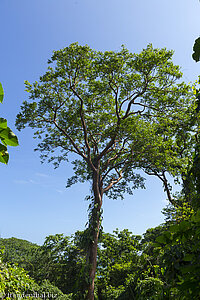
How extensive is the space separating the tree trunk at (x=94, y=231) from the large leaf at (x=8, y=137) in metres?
8.43

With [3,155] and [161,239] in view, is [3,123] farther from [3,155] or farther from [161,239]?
[161,239]

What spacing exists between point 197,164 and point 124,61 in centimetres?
852

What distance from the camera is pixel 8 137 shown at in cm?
83

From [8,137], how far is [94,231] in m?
8.67

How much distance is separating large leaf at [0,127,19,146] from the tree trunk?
843cm

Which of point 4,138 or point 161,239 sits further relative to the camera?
point 161,239

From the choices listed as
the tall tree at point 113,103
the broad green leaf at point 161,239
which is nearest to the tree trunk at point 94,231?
the tall tree at point 113,103

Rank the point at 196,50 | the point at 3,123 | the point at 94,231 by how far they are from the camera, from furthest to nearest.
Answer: the point at 94,231
the point at 196,50
the point at 3,123

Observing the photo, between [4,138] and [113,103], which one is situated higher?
[113,103]

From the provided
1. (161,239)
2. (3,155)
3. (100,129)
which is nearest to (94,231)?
(100,129)

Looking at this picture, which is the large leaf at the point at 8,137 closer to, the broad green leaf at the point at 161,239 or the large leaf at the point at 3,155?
the large leaf at the point at 3,155

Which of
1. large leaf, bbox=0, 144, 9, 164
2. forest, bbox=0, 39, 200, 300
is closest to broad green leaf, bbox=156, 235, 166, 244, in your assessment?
large leaf, bbox=0, 144, 9, 164

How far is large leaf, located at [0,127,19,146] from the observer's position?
2.70ft

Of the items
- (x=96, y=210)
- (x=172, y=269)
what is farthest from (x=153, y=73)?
(x=172, y=269)
